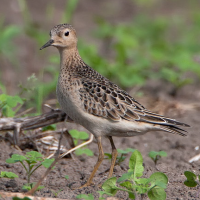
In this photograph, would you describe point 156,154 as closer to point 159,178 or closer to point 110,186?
point 159,178

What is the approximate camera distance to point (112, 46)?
34.9ft

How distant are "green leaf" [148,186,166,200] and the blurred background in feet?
6.78

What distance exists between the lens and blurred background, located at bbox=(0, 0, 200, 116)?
8.80 metres

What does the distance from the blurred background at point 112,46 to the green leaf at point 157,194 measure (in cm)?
207

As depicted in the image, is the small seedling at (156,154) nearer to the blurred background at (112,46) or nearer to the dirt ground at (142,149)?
the dirt ground at (142,149)

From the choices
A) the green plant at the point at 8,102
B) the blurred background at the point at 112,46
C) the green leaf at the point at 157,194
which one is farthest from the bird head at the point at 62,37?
the green leaf at the point at 157,194

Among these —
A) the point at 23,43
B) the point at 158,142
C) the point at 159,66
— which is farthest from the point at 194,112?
the point at 23,43

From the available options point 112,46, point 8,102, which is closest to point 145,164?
point 8,102

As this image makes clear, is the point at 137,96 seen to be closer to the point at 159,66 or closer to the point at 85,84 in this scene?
the point at 159,66

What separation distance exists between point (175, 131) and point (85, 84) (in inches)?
46.8

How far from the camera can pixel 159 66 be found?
10.4m

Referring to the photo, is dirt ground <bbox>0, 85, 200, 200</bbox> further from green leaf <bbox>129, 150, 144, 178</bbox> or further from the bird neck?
the bird neck

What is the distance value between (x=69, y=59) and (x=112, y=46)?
4937mm

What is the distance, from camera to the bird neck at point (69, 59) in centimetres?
575
